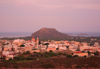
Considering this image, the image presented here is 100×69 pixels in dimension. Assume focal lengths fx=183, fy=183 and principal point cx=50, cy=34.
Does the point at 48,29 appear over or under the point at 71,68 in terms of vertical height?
over

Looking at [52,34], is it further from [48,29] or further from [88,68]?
[88,68]

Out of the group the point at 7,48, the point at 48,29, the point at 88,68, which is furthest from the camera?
the point at 48,29

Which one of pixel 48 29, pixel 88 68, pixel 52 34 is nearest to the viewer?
pixel 88 68

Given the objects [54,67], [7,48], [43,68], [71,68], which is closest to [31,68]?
[43,68]

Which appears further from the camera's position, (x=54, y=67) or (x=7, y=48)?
(x=7, y=48)

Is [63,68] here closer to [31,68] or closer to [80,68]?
[80,68]

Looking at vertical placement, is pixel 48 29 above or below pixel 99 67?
above

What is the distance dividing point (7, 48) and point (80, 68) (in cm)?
2015

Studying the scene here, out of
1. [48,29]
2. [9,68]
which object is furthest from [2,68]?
[48,29]

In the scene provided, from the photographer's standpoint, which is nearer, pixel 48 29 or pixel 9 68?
pixel 9 68

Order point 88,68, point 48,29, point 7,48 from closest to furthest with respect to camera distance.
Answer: point 88,68, point 7,48, point 48,29

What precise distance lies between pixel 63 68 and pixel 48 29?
8202cm

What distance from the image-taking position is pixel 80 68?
10797mm

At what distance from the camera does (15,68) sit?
1098cm
